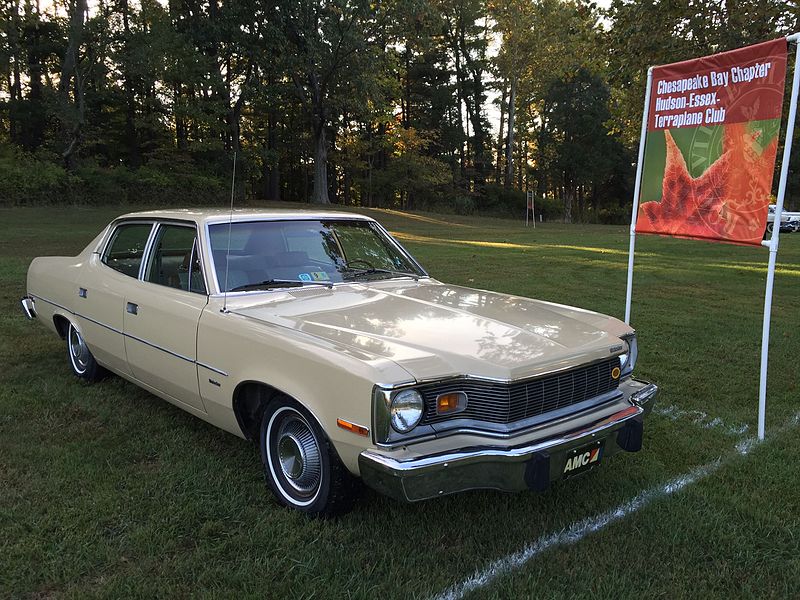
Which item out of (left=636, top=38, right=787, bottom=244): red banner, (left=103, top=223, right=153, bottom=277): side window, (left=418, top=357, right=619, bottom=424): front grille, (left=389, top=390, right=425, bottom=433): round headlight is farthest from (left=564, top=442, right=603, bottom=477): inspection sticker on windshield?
(left=103, top=223, right=153, bottom=277): side window

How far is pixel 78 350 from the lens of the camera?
505cm

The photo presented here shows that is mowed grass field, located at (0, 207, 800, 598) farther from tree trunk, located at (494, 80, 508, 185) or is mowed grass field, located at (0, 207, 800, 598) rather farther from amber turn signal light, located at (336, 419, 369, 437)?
tree trunk, located at (494, 80, 508, 185)

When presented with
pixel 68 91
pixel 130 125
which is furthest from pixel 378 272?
pixel 130 125

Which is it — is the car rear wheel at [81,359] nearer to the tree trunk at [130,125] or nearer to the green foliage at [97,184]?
the green foliage at [97,184]

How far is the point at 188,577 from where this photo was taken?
2.60 meters

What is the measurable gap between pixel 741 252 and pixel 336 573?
56.2 feet

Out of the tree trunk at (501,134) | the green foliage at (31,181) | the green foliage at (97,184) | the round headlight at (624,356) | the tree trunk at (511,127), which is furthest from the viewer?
the tree trunk at (501,134)

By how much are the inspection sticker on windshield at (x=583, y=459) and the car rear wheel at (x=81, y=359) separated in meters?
3.79

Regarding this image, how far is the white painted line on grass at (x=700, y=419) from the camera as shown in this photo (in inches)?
166

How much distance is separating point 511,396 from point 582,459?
19.1 inches

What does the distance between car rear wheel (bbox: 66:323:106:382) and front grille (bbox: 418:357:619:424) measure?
336 cm

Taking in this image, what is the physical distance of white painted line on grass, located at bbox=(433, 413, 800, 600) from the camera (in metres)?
2.55

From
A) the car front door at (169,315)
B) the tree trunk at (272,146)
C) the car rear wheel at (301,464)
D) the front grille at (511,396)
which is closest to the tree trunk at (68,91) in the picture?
the tree trunk at (272,146)

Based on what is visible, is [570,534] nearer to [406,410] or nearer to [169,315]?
[406,410]
